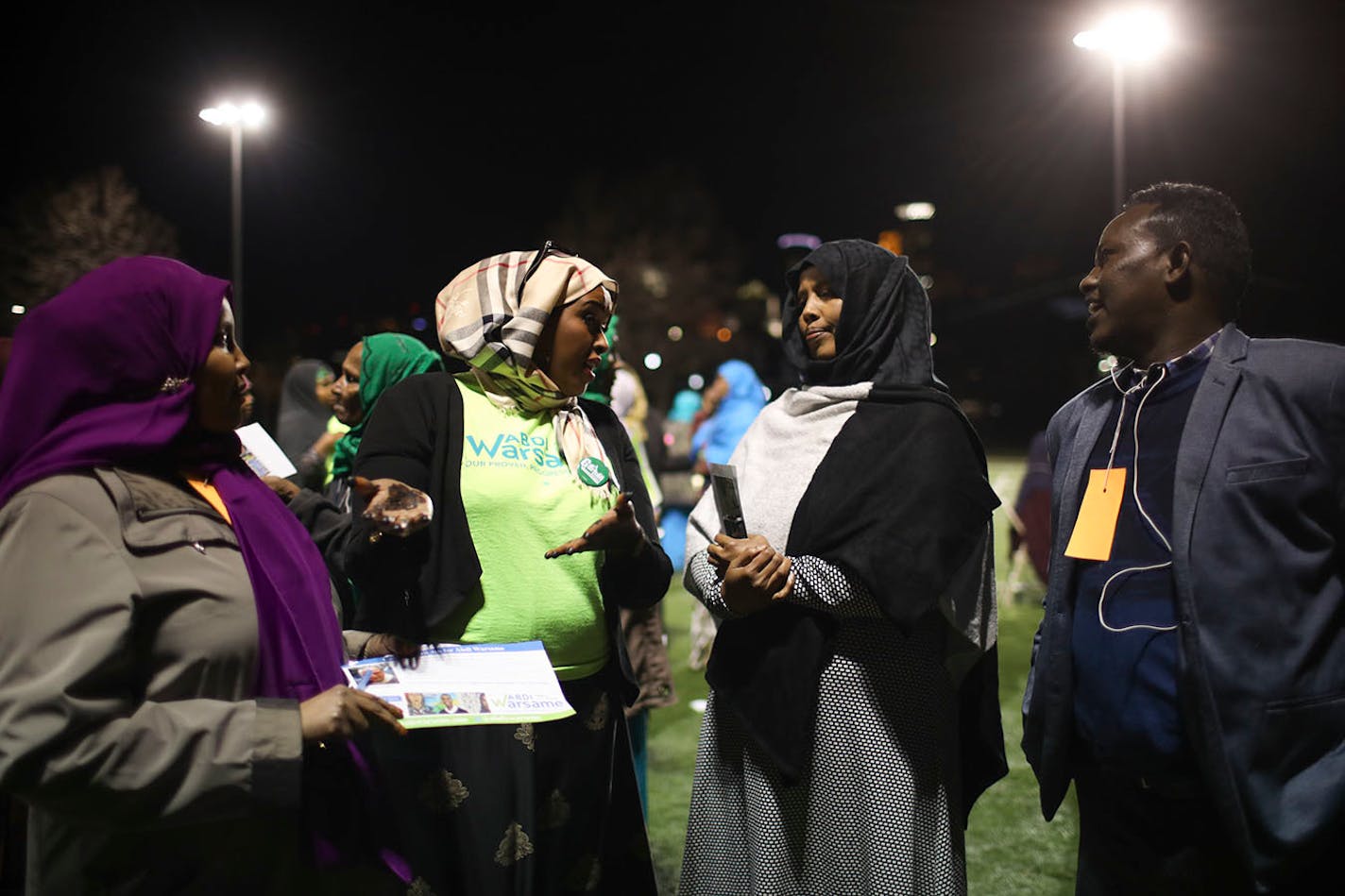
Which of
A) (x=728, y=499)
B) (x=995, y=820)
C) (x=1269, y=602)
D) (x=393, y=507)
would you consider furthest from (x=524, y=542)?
(x=995, y=820)

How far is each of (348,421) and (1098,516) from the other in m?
2.98

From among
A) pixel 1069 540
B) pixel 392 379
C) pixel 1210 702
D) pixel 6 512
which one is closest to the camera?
pixel 6 512

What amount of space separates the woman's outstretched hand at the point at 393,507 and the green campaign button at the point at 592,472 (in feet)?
1.72

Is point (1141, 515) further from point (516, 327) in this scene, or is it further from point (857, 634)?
point (516, 327)

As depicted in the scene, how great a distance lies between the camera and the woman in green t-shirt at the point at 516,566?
7.98 ft

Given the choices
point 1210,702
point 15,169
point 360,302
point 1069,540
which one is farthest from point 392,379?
point 360,302

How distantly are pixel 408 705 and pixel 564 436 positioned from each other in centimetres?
93

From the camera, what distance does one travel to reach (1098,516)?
2500 mm

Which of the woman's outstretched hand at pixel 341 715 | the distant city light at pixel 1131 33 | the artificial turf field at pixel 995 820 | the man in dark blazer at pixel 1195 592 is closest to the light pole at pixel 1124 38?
the distant city light at pixel 1131 33

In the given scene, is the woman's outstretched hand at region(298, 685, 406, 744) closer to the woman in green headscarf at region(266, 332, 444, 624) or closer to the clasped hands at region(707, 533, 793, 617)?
the clasped hands at region(707, 533, 793, 617)

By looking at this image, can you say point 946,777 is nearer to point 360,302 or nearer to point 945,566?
point 945,566

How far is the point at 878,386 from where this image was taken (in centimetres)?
289

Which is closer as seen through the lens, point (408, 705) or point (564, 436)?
point (408, 705)

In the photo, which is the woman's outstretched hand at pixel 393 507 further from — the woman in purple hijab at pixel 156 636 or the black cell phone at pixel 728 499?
the black cell phone at pixel 728 499
